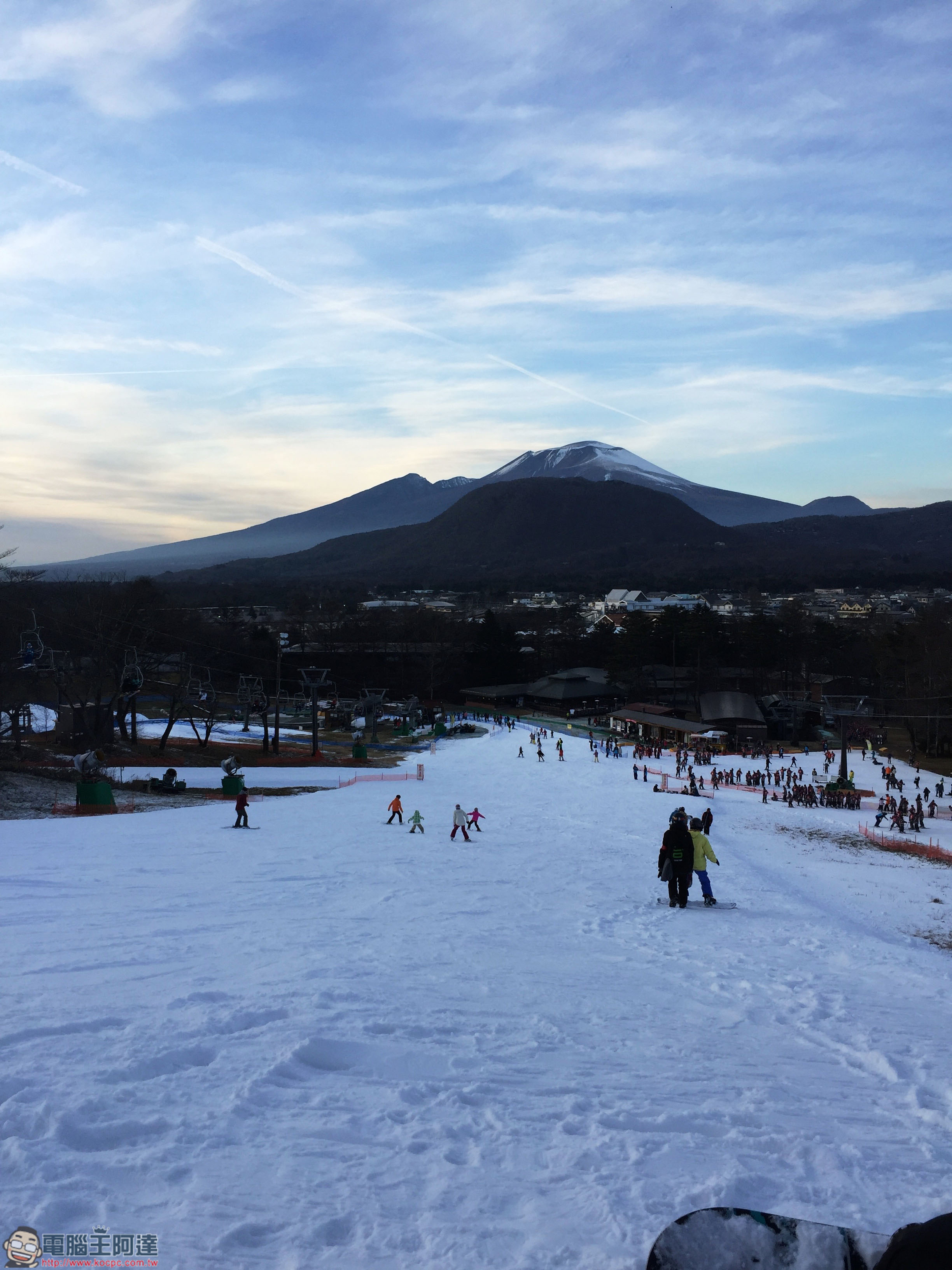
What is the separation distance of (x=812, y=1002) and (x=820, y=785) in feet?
98.4

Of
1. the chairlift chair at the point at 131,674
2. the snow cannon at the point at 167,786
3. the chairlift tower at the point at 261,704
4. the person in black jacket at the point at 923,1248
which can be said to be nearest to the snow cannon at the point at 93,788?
the snow cannon at the point at 167,786

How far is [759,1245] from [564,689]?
68182 mm

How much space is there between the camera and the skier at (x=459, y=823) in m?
17.4

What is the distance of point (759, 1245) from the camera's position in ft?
9.23

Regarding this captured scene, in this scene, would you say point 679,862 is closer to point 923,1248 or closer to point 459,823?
point 459,823

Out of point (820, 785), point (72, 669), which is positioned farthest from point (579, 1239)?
point (72, 669)

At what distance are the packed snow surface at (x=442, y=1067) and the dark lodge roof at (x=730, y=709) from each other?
45882mm

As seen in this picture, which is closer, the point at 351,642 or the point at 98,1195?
the point at 98,1195

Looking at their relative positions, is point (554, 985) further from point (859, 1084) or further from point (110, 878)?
point (110, 878)

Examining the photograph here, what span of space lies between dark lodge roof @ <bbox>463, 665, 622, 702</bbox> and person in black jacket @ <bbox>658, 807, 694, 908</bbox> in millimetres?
58847

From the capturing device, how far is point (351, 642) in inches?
3337

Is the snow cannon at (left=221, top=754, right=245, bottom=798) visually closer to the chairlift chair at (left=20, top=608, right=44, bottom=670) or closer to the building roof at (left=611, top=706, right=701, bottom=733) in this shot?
the chairlift chair at (left=20, top=608, right=44, bottom=670)

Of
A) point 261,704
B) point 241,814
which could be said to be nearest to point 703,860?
point 241,814

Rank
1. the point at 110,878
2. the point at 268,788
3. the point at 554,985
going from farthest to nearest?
1. the point at 268,788
2. the point at 110,878
3. the point at 554,985
